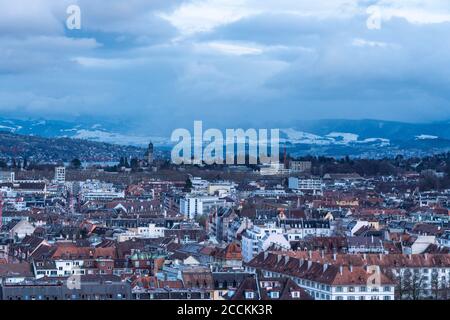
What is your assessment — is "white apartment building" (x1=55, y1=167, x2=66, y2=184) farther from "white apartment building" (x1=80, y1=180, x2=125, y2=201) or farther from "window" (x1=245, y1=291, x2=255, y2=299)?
"window" (x1=245, y1=291, x2=255, y2=299)

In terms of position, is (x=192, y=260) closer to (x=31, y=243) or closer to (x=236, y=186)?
(x=31, y=243)

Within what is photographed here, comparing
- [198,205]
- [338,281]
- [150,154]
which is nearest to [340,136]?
[150,154]

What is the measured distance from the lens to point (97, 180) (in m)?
44.4

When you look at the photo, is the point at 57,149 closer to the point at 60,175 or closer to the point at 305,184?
the point at 60,175

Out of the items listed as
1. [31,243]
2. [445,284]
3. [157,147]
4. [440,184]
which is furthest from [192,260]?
[157,147]

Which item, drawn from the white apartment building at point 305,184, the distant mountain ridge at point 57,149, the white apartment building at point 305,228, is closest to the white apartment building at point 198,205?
the white apartment building at point 305,228

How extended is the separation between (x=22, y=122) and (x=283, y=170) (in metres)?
20.9

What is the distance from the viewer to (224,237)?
73.6ft

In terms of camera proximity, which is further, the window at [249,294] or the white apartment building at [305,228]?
the white apartment building at [305,228]

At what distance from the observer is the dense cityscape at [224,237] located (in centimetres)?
1142

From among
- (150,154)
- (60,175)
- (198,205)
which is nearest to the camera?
(198,205)

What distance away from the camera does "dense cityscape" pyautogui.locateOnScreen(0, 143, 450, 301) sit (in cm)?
1142

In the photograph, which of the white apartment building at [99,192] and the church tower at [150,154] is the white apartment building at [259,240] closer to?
the white apartment building at [99,192]

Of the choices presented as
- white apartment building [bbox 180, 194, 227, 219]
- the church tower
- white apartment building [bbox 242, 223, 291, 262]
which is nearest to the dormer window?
white apartment building [bbox 242, 223, 291, 262]
